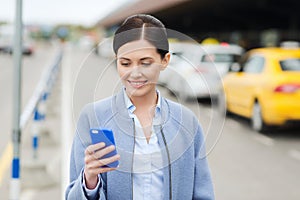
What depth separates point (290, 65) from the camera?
36.1 ft

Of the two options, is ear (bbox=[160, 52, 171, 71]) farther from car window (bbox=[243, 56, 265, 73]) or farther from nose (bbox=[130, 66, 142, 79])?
car window (bbox=[243, 56, 265, 73])

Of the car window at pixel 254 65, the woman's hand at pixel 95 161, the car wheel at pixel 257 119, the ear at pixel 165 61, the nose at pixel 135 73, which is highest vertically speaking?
the car window at pixel 254 65

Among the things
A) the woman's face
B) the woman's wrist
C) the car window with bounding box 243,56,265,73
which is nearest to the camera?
the woman's face

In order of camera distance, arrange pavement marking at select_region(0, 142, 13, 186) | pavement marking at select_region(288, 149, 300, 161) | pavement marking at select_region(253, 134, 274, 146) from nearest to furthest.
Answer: pavement marking at select_region(0, 142, 13, 186) < pavement marking at select_region(288, 149, 300, 161) < pavement marking at select_region(253, 134, 274, 146)

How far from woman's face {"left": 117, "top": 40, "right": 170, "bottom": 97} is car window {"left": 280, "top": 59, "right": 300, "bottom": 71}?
948cm

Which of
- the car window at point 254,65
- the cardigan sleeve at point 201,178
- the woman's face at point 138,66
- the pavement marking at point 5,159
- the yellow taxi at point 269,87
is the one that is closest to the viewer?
the woman's face at point 138,66

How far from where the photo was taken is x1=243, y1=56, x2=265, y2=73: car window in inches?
451

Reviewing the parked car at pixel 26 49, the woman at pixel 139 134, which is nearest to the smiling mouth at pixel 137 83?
the woman at pixel 139 134

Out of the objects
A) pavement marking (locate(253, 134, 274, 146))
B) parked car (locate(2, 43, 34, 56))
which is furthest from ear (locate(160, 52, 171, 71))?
parked car (locate(2, 43, 34, 56))

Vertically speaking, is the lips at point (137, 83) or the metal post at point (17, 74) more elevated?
the metal post at point (17, 74)

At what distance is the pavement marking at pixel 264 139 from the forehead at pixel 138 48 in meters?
8.84

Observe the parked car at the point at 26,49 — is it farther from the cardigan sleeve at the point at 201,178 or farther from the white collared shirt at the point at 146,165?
the white collared shirt at the point at 146,165

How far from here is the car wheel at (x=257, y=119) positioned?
1116 centimetres

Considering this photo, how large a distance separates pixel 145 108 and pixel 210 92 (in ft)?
0.69
